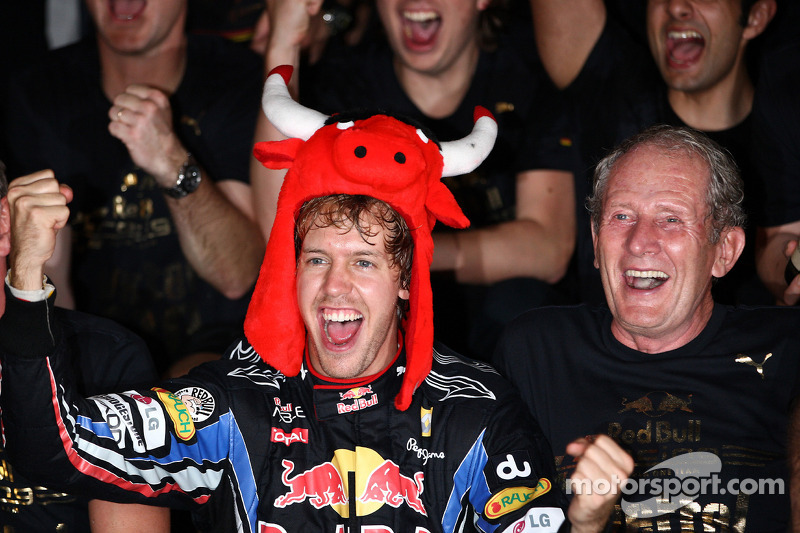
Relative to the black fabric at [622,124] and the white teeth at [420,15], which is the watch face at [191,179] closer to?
the white teeth at [420,15]

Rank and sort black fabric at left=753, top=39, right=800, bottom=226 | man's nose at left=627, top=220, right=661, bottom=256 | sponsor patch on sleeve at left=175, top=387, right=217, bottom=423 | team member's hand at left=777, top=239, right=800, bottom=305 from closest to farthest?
sponsor patch on sleeve at left=175, top=387, right=217, bottom=423 < man's nose at left=627, top=220, right=661, bottom=256 < team member's hand at left=777, top=239, right=800, bottom=305 < black fabric at left=753, top=39, right=800, bottom=226

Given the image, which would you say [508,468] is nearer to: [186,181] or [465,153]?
[465,153]

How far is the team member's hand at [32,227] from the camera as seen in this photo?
1951 mm

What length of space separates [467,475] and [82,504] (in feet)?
3.43

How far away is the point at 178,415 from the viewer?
2146 mm

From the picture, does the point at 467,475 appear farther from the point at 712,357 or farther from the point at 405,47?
the point at 405,47

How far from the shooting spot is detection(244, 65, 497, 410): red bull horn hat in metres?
2.21

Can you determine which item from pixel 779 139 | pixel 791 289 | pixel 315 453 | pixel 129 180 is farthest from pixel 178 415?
pixel 779 139

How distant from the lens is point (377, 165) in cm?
219

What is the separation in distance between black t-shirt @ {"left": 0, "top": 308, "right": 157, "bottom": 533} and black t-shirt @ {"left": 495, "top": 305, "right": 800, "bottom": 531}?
1.02m

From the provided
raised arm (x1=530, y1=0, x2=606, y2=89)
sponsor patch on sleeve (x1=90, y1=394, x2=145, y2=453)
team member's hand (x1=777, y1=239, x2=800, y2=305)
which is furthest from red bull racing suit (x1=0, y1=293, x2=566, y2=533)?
raised arm (x1=530, y1=0, x2=606, y2=89)

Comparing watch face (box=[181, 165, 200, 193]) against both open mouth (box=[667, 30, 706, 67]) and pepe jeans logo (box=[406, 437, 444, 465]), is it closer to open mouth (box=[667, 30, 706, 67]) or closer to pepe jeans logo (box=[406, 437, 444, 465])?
pepe jeans logo (box=[406, 437, 444, 465])

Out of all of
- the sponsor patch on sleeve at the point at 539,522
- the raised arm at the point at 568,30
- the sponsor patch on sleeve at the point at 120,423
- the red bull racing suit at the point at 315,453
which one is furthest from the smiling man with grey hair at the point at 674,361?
the sponsor patch on sleeve at the point at 120,423

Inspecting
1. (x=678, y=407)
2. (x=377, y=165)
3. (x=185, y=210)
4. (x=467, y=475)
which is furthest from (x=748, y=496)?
(x=185, y=210)
